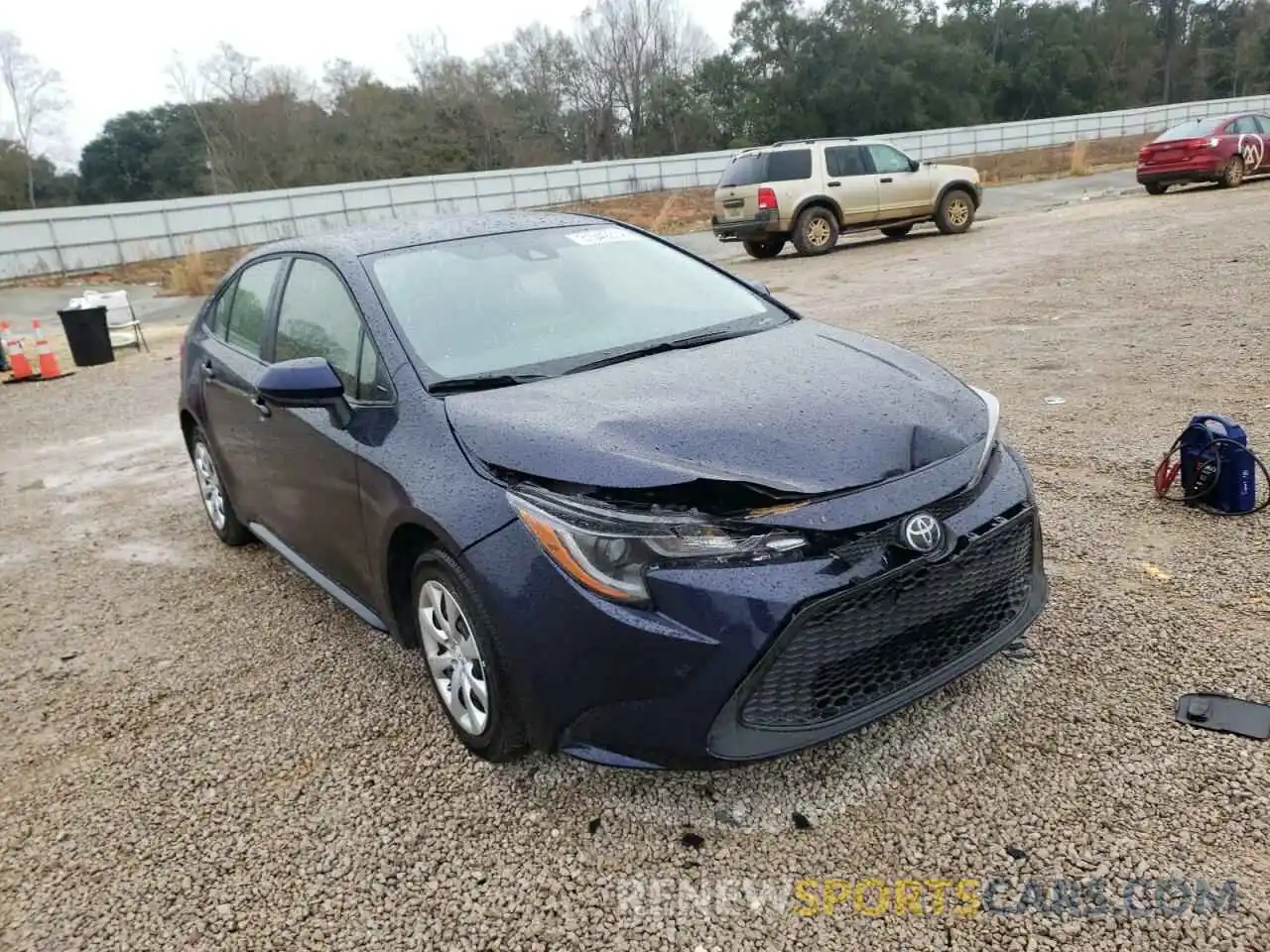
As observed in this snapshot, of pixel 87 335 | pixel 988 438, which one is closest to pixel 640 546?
pixel 988 438

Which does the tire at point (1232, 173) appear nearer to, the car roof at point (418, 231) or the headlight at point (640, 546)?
the car roof at point (418, 231)

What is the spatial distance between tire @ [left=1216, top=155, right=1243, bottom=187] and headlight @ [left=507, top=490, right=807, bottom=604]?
18922 millimetres

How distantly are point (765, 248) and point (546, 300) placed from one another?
43.3 feet

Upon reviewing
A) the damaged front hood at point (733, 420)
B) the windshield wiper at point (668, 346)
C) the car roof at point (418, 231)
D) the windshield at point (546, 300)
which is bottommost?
the damaged front hood at point (733, 420)

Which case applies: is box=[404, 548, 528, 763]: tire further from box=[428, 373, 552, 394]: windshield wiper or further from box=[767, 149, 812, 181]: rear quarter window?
box=[767, 149, 812, 181]: rear quarter window

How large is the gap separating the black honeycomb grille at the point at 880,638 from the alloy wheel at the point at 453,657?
0.83 m

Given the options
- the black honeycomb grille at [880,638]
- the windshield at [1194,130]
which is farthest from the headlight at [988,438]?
the windshield at [1194,130]

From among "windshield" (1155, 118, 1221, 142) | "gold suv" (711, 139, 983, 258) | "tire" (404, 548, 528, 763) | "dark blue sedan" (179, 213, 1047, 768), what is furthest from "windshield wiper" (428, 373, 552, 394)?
"windshield" (1155, 118, 1221, 142)

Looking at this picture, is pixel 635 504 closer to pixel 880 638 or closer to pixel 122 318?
pixel 880 638

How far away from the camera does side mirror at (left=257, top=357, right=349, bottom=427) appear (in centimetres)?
298

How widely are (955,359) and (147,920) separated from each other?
6.42 meters

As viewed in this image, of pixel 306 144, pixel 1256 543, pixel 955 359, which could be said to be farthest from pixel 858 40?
pixel 1256 543

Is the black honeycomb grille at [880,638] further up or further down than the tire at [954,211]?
further down

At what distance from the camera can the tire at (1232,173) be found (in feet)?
55.7
